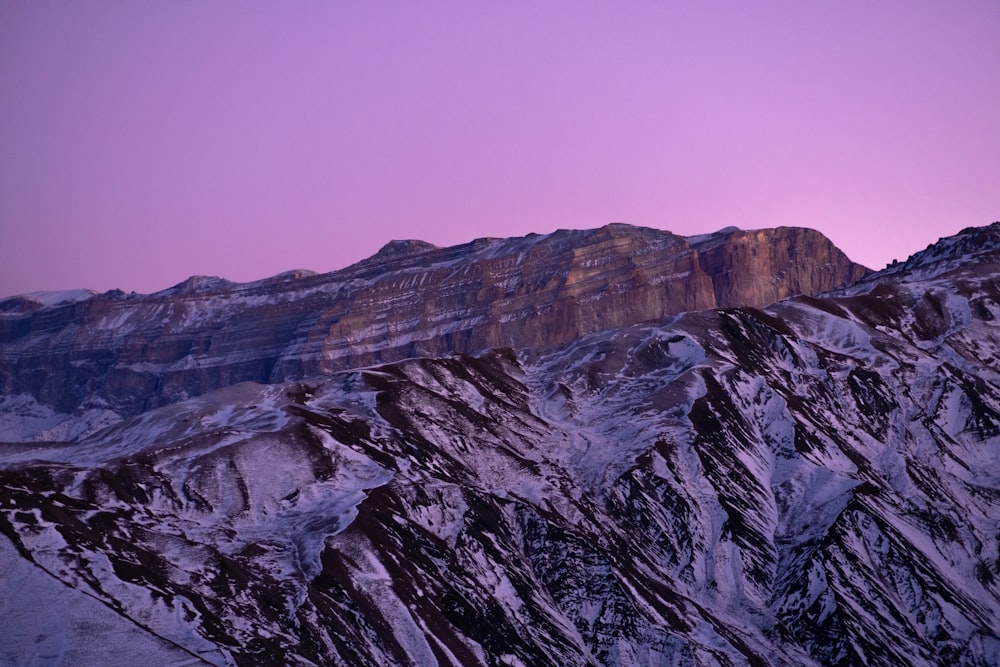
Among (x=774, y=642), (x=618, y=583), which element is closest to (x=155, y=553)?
(x=618, y=583)

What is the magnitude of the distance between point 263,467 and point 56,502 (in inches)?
1263

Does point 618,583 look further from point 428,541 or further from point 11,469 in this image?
point 11,469

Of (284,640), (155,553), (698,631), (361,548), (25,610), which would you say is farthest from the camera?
(698,631)

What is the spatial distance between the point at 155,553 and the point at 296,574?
51.8ft

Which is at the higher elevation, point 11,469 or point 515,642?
point 11,469

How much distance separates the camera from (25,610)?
142500 millimetres

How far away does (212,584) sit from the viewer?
158 m

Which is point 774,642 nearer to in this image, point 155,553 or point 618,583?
point 618,583

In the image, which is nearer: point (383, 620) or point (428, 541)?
point (383, 620)

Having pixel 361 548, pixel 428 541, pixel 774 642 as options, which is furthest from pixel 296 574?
pixel 774 642

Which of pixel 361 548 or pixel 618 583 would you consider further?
pixel 618 583

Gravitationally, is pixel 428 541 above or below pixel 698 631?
above

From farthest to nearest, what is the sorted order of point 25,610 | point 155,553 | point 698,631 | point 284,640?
1. point 698,631
2. point 155,553
3. point 284,640
4. point 25,610

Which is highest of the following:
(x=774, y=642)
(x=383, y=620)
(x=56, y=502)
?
(x=56, y=502)
